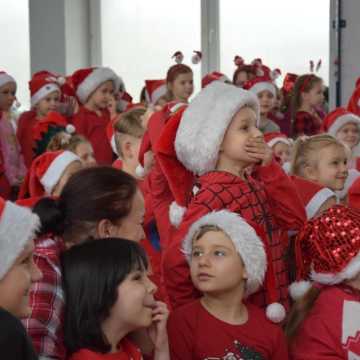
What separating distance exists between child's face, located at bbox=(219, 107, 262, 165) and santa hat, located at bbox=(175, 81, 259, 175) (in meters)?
0.03

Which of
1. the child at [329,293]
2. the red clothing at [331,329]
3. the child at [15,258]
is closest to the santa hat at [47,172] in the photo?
the child at [329,293]

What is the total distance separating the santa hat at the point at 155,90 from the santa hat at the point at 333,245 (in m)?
5.68

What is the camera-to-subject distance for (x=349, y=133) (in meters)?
6.27

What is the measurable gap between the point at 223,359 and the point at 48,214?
2.43ft

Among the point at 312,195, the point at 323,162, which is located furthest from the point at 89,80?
the point at 312,195

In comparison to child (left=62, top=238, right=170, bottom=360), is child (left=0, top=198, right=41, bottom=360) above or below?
above

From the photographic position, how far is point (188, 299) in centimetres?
323

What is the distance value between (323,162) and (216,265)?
1.67m

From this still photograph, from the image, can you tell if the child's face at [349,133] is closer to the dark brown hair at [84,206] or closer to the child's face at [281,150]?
the child's face at [281,150]

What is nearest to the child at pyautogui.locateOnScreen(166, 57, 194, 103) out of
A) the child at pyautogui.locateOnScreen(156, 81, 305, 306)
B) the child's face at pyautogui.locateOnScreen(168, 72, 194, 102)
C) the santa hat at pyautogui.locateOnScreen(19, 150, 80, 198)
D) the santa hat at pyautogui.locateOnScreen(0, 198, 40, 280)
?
the child's face at pyautogui.locateOnScreen(168, 72, 194, 102)

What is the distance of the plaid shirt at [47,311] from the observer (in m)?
2.41

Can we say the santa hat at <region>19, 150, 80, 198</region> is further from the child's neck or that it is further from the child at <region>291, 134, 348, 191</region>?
the child's neck

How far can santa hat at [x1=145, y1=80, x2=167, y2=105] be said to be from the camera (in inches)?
346

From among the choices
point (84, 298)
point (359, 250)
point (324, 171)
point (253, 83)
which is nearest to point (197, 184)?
point (359, 250)
